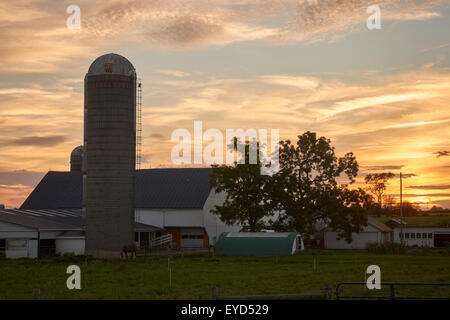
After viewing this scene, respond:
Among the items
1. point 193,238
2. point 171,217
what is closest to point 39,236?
point 171,217

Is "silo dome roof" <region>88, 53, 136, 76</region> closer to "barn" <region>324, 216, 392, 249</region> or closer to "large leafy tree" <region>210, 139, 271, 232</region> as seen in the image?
"large leafy tree" <region>210, 139, 271, 232</region>

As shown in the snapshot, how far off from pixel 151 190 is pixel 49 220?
1907 centimetres

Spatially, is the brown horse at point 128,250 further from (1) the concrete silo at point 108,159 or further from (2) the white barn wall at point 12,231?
(2) the white barn wall at point 12,231

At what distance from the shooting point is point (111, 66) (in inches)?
2030

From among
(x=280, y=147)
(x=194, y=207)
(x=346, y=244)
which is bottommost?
(x=346, y=244)

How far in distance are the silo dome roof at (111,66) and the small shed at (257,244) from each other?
18.5 m

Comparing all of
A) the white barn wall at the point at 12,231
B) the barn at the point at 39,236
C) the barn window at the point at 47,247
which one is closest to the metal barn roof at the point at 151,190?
the barn at the point at 39,236

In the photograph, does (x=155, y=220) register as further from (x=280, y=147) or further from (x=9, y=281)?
(x=9, y=281)
